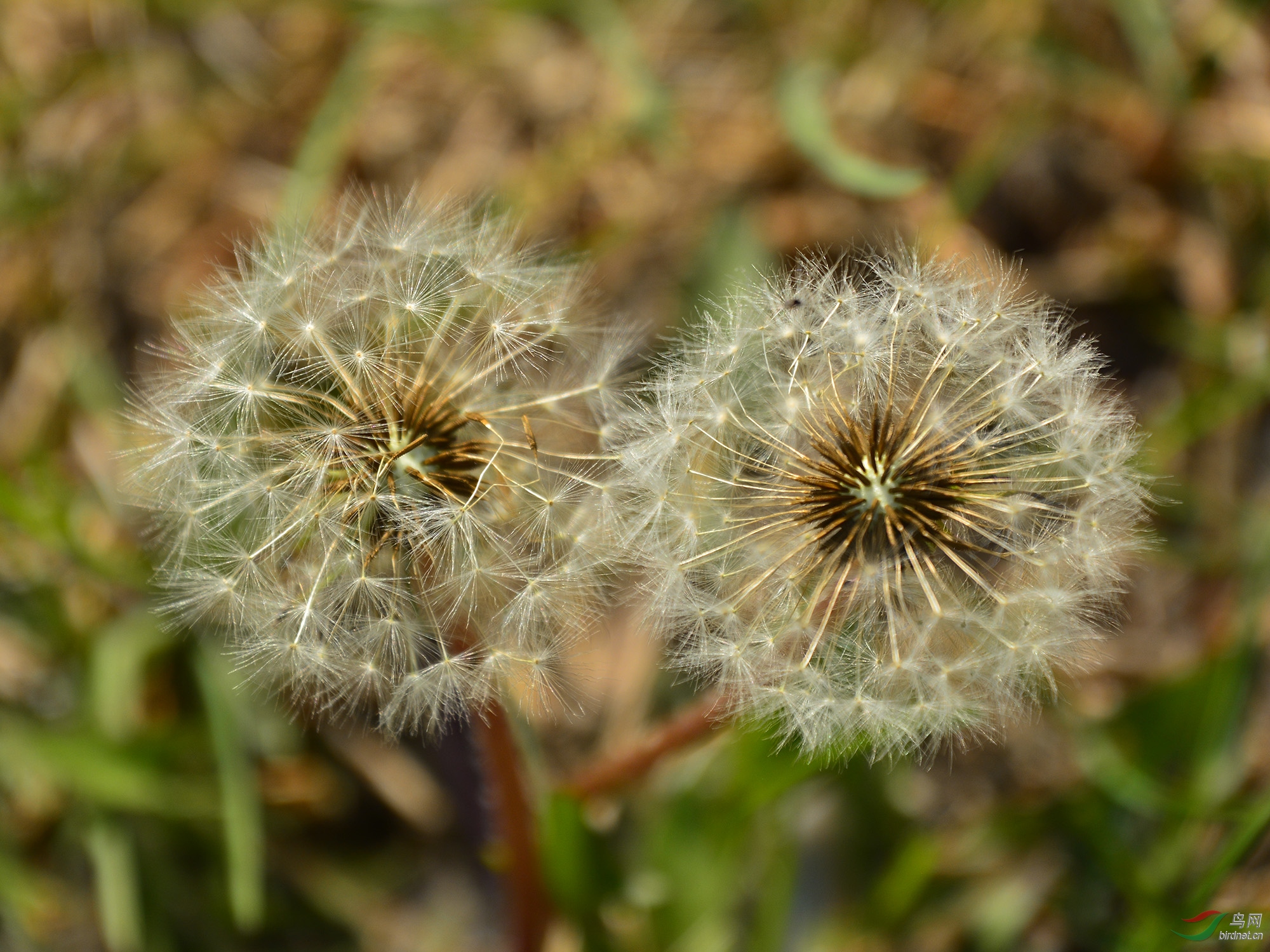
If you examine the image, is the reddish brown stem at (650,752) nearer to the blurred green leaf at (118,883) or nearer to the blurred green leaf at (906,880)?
the blurred green leaf at (906,880)

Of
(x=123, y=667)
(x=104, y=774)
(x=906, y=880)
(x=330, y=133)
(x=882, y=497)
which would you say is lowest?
(x=906, y=880)

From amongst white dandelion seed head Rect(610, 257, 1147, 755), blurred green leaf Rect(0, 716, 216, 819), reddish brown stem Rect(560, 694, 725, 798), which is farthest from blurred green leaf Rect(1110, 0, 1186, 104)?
blurred green leaf Rect(0, 716, 216, 819)

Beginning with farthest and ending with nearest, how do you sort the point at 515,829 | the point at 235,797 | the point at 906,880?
the point at 906,880
the point at 235,797
the point at 515,829

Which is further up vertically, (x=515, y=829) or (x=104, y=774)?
(x=104, y=774)

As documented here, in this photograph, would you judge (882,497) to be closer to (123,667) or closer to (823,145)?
(823,145)

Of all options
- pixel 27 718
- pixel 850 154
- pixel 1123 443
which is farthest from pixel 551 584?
pixel 27 718

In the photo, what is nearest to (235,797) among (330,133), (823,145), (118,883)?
(118,883)
